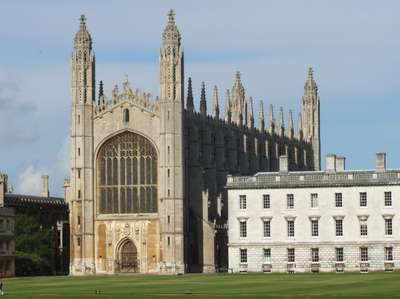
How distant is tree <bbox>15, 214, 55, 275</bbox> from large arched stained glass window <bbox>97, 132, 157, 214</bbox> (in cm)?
693

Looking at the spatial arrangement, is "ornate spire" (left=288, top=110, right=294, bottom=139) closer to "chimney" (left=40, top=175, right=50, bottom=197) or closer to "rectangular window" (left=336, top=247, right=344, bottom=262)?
"chimney" (left=40, top=175, right=50, bottom=197)

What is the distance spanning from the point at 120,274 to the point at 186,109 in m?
16.8

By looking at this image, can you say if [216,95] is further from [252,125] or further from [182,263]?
[182,263]

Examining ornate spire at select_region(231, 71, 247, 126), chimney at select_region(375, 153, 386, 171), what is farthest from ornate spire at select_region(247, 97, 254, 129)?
chimney at select_region(375, 153, 386, 171)

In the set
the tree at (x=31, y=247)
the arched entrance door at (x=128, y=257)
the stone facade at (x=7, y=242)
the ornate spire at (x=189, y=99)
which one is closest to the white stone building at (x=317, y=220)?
the arched entrance door at (x=128, y=257)

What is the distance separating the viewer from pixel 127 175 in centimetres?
12912

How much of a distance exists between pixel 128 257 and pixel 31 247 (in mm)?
9333

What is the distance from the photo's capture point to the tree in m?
128

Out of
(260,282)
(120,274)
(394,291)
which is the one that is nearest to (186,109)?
(120,274)

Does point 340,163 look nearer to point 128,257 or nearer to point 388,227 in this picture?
point 388,227

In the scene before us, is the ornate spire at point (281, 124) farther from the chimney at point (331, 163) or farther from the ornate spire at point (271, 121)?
the chimney at point (331, 163)

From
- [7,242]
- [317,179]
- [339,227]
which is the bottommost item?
[7,242]

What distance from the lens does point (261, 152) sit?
15038 centimetres

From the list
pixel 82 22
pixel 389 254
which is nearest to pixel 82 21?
pixel 82 22
